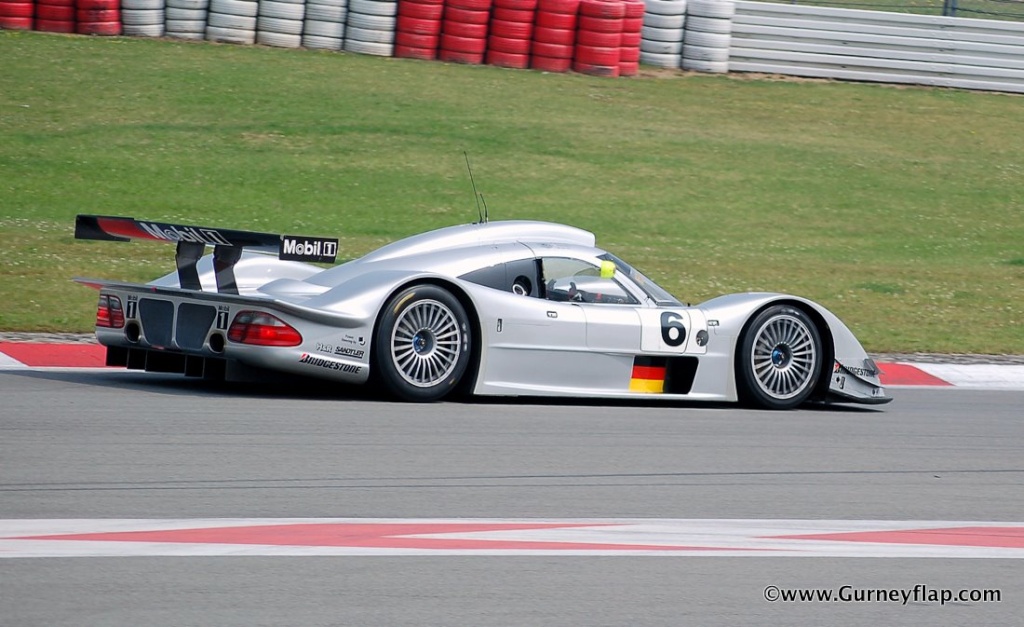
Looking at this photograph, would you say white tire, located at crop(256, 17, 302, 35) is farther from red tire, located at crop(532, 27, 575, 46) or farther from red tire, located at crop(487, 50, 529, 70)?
red tire, located at crop(532, 27, 575, 46)

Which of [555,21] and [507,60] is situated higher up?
[555,21]

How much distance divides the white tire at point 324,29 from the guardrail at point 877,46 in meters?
6.61

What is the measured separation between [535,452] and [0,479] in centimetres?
243

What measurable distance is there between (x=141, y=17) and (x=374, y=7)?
3685 millimetres

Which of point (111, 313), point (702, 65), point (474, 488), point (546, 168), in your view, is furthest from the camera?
point (702, 65)

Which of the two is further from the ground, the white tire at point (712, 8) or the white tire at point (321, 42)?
the white tire at point (712, 8)

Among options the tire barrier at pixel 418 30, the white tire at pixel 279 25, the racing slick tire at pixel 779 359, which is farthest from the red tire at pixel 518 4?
the racing slick tire at pixel 779 359

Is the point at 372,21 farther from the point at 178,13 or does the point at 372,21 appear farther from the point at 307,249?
the point at 307,249

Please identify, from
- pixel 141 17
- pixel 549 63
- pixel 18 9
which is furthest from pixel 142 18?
pixel 549 63

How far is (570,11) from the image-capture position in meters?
21.5

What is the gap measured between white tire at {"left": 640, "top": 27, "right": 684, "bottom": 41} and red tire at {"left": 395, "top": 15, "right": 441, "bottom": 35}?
3479mm

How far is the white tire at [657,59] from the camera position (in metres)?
23.1

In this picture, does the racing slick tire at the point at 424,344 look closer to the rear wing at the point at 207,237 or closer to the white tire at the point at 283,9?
the rear wing at the point at 207,237

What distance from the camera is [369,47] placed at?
2211 cm
